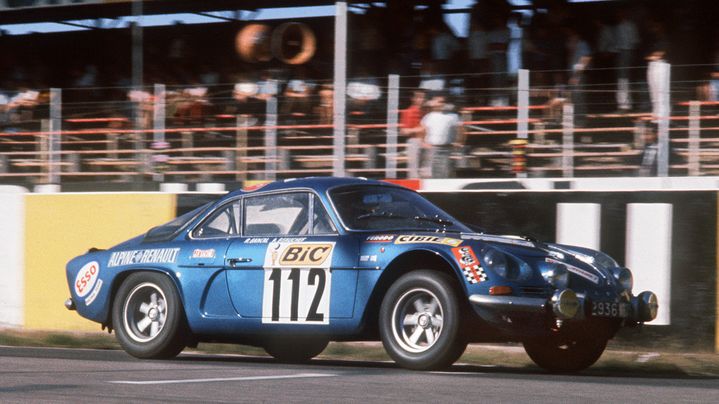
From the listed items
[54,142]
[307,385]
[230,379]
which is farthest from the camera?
[54,142]

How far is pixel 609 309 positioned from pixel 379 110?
5088 millimetres

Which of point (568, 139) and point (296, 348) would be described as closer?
point (296, 348)

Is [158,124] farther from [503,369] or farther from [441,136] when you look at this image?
[503,369]

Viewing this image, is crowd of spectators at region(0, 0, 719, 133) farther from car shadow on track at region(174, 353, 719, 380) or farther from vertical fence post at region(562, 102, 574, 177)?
car shadow on track at region(174, 353, 719, 380)

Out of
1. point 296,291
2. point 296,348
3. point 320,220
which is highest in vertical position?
point 320,220

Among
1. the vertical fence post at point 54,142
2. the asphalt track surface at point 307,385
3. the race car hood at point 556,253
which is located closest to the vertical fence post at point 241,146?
the vertical fence post at point 54,142

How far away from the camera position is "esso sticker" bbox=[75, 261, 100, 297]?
9.84 meters

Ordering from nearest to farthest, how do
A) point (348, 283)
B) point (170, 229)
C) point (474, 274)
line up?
point (474, 274)
point (348, 283)
point (170, 229)

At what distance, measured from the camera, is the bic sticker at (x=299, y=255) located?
8594 millimetres

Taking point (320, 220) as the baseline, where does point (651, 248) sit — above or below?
below

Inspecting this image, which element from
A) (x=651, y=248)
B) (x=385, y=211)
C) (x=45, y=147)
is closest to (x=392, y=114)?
(x=651, y=248)

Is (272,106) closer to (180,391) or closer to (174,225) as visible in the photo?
(174,225)

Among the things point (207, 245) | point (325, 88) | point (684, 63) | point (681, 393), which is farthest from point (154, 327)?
point (684, 63)

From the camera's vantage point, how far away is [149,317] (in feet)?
30.9
